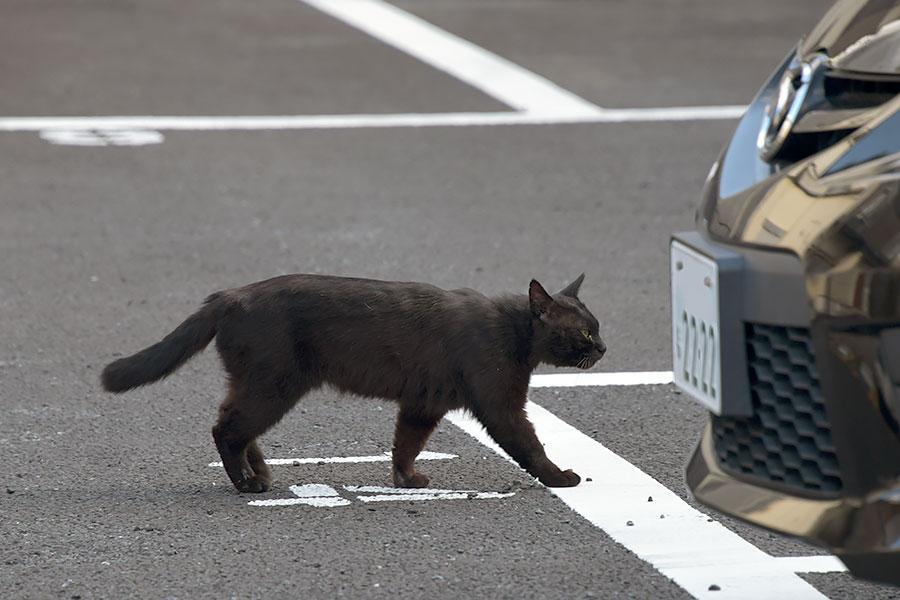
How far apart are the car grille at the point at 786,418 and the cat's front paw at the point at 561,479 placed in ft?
4.74

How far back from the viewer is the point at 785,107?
10.3ft

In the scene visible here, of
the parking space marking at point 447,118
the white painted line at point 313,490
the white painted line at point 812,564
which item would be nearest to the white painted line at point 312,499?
the white painted line at point 313,490

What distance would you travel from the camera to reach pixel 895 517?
282 centimetres

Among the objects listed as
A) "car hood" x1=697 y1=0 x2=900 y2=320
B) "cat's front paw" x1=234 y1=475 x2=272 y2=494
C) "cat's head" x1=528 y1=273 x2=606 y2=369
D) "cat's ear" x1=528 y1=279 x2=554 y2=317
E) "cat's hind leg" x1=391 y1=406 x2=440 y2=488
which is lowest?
"cat's front paw" x1=234 y1=475 x2=272 y2=494

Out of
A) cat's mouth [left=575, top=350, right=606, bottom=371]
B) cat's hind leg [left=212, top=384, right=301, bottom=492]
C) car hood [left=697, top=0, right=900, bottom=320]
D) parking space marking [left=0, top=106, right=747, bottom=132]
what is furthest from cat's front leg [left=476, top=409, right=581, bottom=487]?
parking space marking [left=0, top=106, right=747, bottom=132]

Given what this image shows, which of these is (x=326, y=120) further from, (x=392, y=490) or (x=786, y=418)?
(x=786, y=418)

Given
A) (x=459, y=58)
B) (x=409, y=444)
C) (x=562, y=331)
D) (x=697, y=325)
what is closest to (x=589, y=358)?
(x=562, y=331)

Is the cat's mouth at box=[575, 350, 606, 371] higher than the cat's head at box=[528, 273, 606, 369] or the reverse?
the reverse

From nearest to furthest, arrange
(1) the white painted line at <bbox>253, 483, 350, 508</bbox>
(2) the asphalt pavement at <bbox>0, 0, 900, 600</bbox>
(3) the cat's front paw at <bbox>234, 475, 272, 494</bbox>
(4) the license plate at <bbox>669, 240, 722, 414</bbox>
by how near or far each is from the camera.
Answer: (4) the license plate at <bbox>669, 240, 722, 414</bbox> → (2) the asphalt pavement at <bbox>0, 0, 900, 600</bbox> → (1) the white painted line at <bbox>253, 483, 350, 508</bbox> → (3) the cat's front paw at <bbox>234, 475, 272, 494</bbox>

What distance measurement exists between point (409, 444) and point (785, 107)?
197 centimetres

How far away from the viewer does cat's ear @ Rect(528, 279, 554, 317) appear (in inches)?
184

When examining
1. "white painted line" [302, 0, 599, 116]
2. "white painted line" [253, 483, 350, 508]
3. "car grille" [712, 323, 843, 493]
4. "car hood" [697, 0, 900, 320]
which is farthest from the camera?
"white painted line" [302, 0, 599, 116]

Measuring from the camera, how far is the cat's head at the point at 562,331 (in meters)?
4.70

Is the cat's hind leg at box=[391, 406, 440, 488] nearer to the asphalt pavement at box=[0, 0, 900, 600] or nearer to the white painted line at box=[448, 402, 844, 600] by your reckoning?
the asphalt pavement at box=[0, 0, 900, 600]
